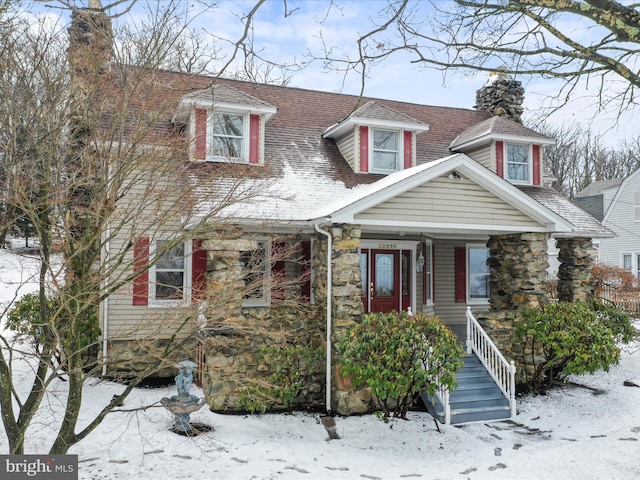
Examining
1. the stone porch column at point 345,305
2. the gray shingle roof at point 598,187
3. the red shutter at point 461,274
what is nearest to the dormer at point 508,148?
the red shutter at point 461,274

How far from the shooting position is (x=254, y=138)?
11.6 m

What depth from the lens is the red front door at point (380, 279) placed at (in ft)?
40.4

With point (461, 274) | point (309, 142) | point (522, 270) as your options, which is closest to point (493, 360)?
point (522, 270)

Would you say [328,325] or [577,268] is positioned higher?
[577,268]

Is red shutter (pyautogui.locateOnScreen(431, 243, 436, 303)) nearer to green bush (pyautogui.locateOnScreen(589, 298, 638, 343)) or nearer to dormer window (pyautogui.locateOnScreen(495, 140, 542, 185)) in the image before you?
dormer window (pyautogui.locateOnScreen(495, 140, 542, 185))

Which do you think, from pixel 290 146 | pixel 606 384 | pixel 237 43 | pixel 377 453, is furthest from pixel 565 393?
pixel 237 43

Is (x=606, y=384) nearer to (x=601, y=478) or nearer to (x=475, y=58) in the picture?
(x=601, y=478)

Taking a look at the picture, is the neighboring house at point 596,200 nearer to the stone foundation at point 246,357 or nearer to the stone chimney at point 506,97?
the stone chimney at point 506,97

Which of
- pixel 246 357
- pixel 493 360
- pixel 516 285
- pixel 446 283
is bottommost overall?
pixel 493 360

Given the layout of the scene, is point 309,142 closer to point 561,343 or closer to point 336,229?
point 336,229

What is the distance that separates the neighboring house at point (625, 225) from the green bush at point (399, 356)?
1932 centimetres

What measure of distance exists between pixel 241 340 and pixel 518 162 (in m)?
9.77

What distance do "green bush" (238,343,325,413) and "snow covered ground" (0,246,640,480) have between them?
1.05 feet

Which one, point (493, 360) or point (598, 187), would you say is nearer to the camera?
point (493, 360)
